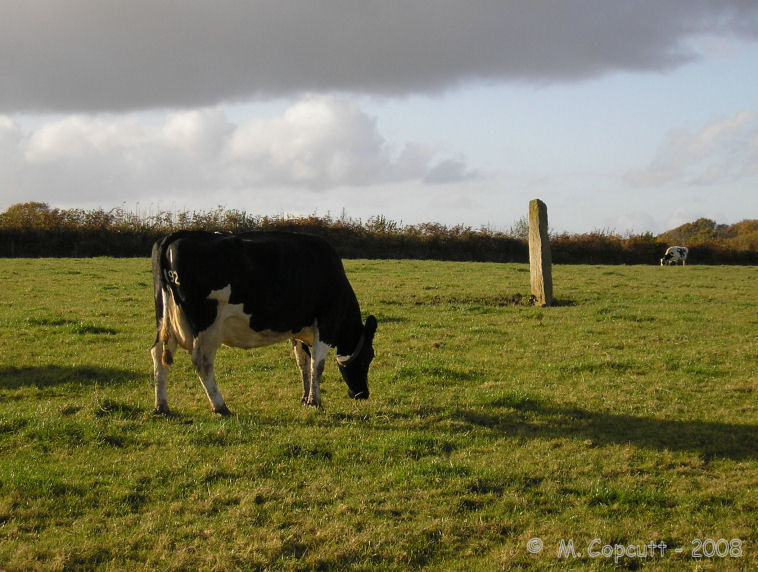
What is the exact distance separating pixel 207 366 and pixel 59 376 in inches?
145

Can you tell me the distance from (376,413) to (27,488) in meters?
4.49

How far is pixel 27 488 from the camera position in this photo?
6648 mm

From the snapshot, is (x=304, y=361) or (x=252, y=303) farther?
(x=304, y=361)

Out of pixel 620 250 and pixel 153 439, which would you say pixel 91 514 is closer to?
pixel 153 439

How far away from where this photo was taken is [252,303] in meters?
9.50

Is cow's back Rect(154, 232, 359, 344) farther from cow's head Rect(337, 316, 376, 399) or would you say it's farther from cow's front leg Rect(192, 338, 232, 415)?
cow's head Rect(337, 316, 376, 399)

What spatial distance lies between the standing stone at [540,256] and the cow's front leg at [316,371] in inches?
484

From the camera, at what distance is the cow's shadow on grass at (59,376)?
11.0 metres

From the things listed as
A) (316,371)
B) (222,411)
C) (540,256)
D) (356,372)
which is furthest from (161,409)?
(540,256)

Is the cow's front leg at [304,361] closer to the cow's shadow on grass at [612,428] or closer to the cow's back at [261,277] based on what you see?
the cow's back at [261,277]

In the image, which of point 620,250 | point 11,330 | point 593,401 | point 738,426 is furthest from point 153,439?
point 620,250

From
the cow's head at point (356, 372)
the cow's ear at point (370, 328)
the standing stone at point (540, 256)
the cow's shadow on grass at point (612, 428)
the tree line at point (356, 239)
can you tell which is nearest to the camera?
the cow's shadow on grass at point (612, 428)

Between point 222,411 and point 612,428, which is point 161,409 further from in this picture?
point 612,428

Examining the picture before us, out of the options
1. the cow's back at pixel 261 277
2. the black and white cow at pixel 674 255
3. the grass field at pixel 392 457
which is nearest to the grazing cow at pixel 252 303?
the cow's back at pixel 261 277
